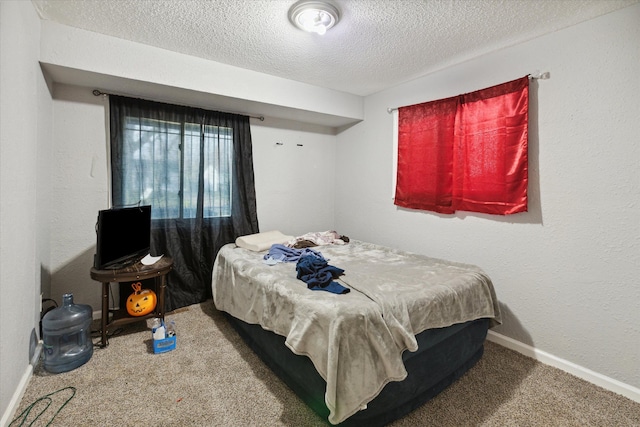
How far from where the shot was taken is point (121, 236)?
251 centimetres

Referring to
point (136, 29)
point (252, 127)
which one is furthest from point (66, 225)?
point (252, 127)

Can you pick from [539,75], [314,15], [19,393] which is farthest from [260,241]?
[539,75]

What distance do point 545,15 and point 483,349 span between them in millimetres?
2461

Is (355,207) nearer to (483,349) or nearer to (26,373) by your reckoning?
(483,349)

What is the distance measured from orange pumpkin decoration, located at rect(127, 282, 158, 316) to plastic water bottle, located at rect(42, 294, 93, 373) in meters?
0.33

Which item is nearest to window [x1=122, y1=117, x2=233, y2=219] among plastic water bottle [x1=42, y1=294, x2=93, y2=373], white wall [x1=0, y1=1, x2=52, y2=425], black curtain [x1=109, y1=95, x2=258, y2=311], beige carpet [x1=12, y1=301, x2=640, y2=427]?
black curtain [x1=109, y1=95, x2=258, y2=311]

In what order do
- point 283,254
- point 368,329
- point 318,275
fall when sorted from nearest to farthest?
point 368,329 < point 318,275 < point 283,254

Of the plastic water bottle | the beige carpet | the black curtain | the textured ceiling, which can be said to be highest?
the textured ceiling

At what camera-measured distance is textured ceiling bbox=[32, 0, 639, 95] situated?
1.96 metres

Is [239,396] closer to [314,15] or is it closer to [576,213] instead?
[314,15]

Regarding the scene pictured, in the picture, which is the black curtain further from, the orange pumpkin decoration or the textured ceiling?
the textured ceiling

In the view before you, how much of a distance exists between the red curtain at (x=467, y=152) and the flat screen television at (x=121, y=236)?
263 cm

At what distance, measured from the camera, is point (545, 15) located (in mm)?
2033

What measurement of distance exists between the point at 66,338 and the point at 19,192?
108cm
